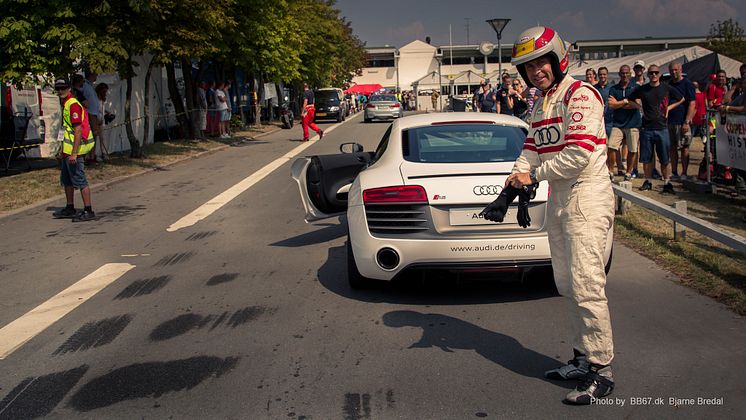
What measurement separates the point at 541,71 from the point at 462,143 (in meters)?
2.41

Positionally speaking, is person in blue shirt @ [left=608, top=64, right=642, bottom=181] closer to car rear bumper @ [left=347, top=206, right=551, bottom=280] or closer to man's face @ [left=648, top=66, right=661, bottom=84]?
man's face @ [left=648, top=66, right=661, bottom=84]

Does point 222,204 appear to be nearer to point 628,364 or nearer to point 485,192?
point 485,192

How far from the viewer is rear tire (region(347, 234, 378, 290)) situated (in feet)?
19.5

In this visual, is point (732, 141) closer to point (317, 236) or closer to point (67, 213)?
point (317, 236)

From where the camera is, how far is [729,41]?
48.6 meters

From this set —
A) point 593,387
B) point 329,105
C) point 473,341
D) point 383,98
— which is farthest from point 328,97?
point 593,387

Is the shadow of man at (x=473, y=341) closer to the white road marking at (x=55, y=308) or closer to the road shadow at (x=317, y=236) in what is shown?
the white road marking at (x=55, y=308)

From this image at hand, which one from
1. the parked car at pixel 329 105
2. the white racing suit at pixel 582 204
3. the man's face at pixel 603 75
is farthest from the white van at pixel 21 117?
the parked car at pixel 329 105

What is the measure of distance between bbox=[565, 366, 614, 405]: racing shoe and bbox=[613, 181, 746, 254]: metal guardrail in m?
2.51

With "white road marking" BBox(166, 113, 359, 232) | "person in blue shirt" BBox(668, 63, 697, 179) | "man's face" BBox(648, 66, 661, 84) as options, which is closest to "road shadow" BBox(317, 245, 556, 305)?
"white road marking" BBox(166, 113, 359, 232)

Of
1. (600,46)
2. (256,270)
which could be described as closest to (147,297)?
(256,270)

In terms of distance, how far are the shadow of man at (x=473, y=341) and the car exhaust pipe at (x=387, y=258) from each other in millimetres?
353

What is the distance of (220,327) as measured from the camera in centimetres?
530

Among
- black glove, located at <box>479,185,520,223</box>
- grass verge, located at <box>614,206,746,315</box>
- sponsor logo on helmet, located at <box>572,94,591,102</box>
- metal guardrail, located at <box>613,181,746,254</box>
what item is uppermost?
sponsor logo on helmet, located at <box>572,94,591,102</box>
